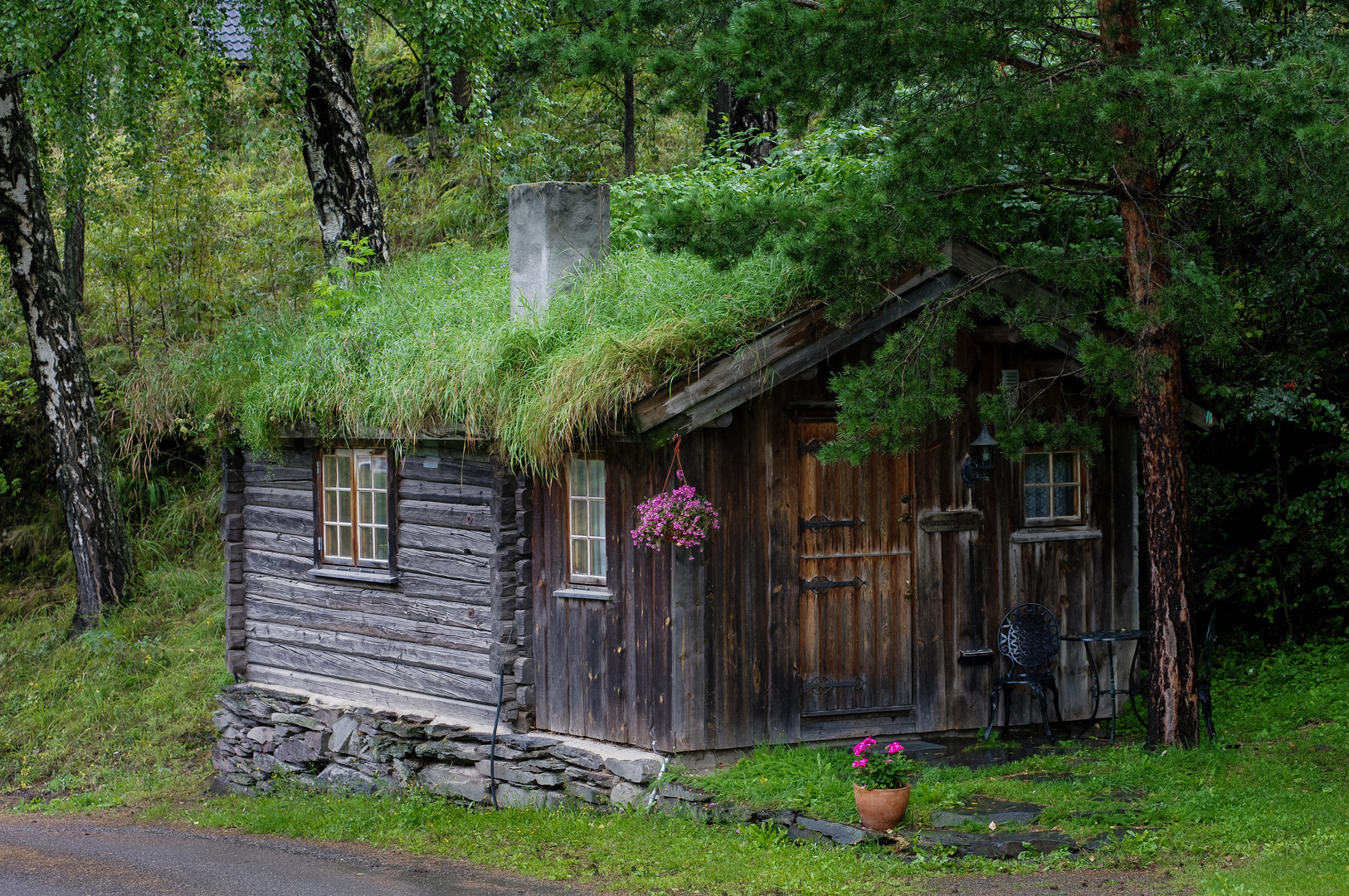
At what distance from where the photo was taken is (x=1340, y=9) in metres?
8.55

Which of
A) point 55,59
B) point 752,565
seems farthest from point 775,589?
point 55,59

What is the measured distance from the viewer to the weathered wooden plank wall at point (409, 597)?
9133 millimetres

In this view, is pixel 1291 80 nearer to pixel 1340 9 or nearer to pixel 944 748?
pixel 1340 9

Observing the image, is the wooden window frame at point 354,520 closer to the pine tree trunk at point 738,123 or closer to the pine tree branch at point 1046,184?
the pine tree branch at point 1046,184

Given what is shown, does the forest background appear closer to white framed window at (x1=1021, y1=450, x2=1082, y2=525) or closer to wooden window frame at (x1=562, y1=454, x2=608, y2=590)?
white framed window at (x1=1021, y1=450, x2=1082, y2=525)

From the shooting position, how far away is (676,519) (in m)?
7.79

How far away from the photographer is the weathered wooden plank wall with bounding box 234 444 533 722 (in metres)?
9.13

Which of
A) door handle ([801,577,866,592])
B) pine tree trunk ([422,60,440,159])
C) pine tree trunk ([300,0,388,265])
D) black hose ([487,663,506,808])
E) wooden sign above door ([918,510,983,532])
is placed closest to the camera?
door handle ([801,577,866,592])

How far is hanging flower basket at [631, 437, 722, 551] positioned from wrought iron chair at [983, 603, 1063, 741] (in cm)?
251

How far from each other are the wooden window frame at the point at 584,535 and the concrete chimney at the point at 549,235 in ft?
4.81

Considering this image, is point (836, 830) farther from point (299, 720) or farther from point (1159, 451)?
point (299, 720)

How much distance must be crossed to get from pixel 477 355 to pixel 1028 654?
4.55 meters

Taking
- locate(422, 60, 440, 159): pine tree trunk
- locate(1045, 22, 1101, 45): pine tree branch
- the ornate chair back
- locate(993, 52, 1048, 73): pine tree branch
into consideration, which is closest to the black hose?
the ornate chair back

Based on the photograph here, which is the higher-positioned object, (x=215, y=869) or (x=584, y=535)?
(x=584, y=535)
